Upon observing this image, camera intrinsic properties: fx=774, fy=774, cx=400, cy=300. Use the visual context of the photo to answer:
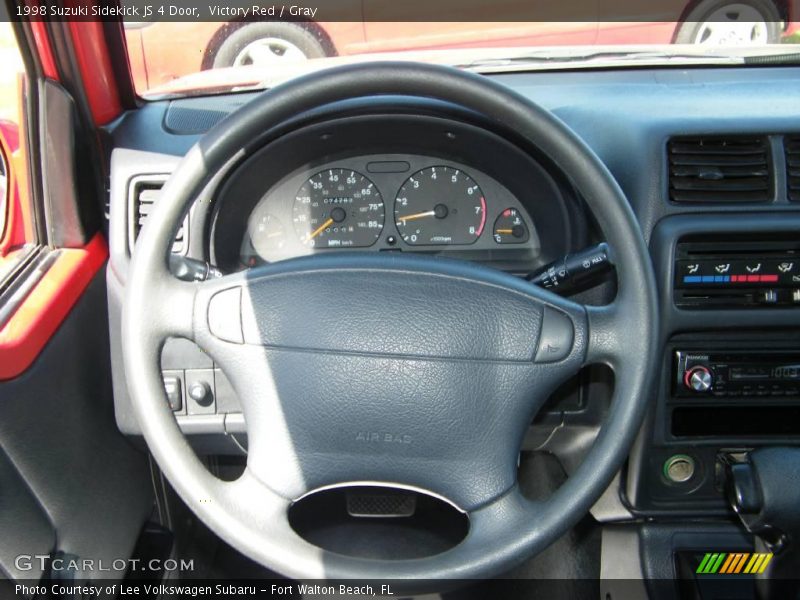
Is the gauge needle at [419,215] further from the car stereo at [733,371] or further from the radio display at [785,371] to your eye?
the radio display at [785,371]

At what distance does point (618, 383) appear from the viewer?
124cm

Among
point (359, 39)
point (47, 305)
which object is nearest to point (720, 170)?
point (359, 39)

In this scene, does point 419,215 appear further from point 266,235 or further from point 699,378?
point 699,378

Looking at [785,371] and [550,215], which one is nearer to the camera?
[785,371]

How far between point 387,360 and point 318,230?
65cm

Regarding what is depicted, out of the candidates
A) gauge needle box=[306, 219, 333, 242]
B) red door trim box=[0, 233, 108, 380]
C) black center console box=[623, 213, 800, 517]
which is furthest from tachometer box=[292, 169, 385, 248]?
black center console box=[623, 213, 800, 517]

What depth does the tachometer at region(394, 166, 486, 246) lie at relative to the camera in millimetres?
1854

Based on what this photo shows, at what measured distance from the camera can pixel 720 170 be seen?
159 cm

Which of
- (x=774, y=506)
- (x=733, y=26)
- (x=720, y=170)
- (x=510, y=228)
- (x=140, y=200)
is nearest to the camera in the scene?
(x=774, y=506)

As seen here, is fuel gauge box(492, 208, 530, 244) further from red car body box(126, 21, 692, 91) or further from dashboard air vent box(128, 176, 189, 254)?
dashboard air vent box(128, 176, 189, 254)

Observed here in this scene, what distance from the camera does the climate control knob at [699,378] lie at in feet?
5.36

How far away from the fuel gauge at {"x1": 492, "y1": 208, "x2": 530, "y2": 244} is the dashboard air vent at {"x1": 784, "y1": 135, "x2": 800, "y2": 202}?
22.8 inches

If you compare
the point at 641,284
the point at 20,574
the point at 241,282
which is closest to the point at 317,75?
the point at 241,282

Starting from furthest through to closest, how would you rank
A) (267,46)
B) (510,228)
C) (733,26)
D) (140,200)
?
(733,26)
(267,46)
(510,228)
(140,200)
